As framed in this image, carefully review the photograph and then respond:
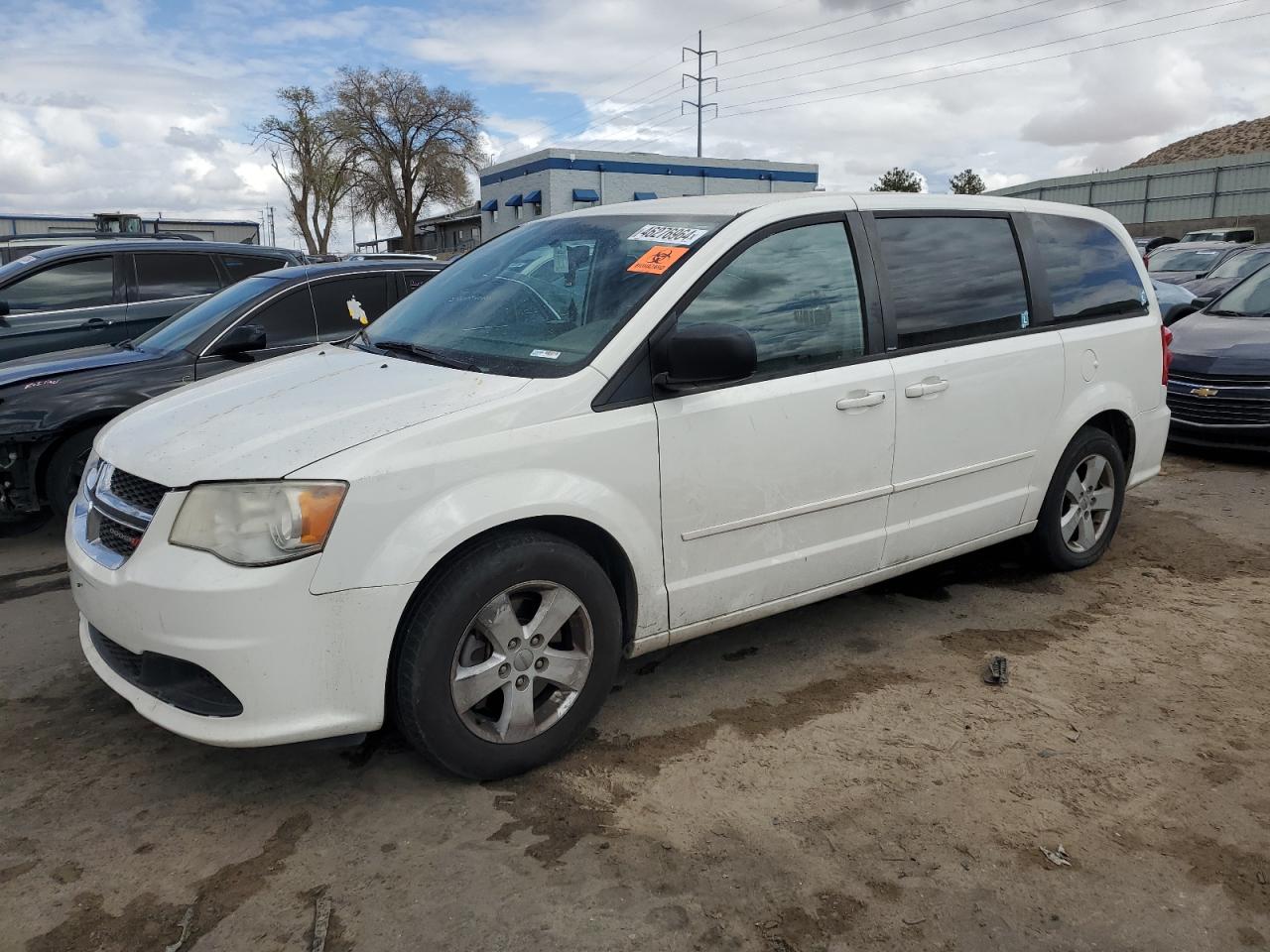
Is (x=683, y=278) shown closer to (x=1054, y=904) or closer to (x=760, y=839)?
(x=760, y=839)

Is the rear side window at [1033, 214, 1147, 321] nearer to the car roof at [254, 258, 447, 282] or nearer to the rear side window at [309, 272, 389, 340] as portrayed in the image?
the car roof at [254, 258, 447, 282]

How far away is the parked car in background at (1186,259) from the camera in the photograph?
15695 mm

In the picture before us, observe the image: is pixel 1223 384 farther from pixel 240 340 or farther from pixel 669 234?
pixel 240 340

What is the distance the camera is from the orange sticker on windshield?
341 cm

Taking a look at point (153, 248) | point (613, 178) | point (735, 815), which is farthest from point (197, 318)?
point (613, 178)

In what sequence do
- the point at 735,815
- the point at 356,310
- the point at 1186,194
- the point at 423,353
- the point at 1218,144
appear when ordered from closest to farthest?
the point at 735,815 < the point at 423,353 < the point at 356,310 < the point at 1186,194 < the point at 1218,144

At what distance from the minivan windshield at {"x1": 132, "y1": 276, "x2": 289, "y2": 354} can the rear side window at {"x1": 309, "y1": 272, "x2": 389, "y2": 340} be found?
0.27 m

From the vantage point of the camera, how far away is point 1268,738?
3.35m

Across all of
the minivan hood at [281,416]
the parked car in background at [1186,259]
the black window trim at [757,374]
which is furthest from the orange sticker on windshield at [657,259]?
the parked car in background at [1186,259]

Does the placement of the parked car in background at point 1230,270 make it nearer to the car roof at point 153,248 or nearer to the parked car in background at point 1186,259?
the parked car in background at point 1186,259

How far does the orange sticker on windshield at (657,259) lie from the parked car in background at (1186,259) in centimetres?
1446

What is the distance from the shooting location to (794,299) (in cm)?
366

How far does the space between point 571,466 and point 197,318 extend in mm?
4378

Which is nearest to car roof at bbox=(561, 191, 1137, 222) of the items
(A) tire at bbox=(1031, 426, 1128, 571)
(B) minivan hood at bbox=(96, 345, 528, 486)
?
(B) minivan hood at bbox=(96, 345, 528, 486)
